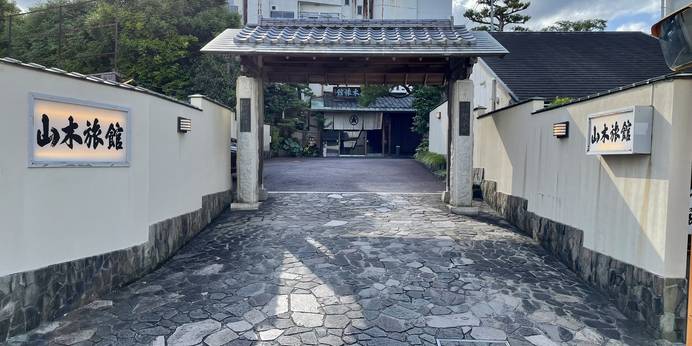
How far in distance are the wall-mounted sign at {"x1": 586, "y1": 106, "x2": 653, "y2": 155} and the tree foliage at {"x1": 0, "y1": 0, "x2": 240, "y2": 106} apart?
15945mm

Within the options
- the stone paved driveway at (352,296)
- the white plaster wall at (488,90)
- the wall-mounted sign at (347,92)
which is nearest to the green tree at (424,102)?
the white plaster wall at (488,90)

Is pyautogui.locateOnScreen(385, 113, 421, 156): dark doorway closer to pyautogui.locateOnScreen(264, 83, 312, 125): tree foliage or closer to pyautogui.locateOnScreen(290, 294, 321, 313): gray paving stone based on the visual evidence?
pyautogui.locateOnScreen(264, 83, 312, 125): tree foliage

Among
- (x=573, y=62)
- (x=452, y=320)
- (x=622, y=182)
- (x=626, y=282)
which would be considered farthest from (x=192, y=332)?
(x=573, y=62)

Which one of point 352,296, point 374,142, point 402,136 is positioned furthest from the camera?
point 374,142

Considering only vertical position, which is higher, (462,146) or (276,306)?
(462,146)

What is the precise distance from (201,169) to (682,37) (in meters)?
7.36

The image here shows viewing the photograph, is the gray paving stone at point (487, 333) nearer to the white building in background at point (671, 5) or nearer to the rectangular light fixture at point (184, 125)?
the white building in background at point (671, 5)

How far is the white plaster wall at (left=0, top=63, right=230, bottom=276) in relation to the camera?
3748 millimetres

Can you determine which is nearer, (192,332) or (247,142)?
(192,332)

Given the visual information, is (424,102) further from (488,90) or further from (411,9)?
(411,9)

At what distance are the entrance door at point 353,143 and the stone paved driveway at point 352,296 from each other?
67.4 feet

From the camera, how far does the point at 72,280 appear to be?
4.43 m

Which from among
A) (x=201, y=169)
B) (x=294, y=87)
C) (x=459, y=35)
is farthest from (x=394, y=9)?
(x=201, y=169)

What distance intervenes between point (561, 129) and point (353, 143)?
73.5 ft
